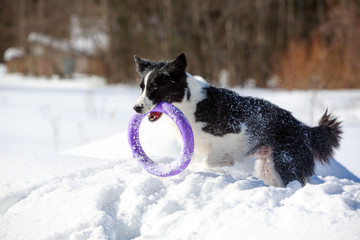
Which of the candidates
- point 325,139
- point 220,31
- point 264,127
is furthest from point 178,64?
point 220,31

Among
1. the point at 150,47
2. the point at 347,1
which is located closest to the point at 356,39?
the point at 347,1

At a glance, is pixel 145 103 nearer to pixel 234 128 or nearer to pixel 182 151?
pixel 182 151

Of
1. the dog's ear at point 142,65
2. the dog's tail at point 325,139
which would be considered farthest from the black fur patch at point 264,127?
the dog's ear at point 142,65

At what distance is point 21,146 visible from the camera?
7.65 meters

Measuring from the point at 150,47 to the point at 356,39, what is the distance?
11.2 metres

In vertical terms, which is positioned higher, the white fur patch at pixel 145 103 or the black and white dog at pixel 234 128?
the white fur patch at pixel 145 103

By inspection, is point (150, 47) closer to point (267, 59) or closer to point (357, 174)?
point (267, 59)

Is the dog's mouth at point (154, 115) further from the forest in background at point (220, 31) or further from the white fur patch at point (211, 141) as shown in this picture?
the forest in background at point (220, 31)

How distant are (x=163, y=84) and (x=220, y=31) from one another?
714 inches

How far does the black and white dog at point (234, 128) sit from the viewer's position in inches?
153

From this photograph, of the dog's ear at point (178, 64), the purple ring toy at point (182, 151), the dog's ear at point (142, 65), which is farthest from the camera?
the dog's ear at point (142, 65)

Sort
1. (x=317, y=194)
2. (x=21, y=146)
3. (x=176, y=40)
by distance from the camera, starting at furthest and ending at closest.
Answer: (x=176, y=40) → (x=21, y=146) → (x=317, y=194)

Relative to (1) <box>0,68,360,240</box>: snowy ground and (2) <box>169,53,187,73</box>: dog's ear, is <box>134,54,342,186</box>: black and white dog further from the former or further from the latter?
(1) <box>0,68,360,240</box>: snowy ground

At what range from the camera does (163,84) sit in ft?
12.5
